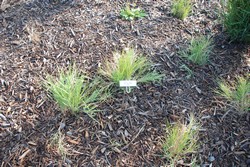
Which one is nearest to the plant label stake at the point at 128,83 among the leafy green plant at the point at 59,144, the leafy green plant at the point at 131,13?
the leafy green plant at the point at 59,144

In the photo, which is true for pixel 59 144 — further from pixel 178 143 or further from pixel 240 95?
pixel 240 95

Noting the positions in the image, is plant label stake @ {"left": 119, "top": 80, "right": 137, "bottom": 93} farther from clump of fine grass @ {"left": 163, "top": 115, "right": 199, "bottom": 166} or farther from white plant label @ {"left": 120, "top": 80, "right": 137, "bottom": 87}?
clump of fine grass @ {"left": 163, "top": 115, "right": 199, "bottom": 166}

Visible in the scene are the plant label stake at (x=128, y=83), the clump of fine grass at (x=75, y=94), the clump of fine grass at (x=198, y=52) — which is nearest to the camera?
the clump of fine grass at (x=75, y=94)

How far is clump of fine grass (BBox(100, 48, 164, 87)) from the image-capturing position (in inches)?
91.0

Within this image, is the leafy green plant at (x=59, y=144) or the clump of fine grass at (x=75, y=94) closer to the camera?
the leafy green plant at (x=59, y=144)

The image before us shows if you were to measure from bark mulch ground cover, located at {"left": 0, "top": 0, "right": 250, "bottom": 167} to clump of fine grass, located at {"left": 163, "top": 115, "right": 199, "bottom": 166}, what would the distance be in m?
0.07

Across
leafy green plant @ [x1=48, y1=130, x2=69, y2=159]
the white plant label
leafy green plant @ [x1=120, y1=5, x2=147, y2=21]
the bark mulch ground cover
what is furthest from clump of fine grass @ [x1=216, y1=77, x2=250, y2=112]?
Result: leafy green plant @ [x1=48, y1=130, x2=69, y2=159]

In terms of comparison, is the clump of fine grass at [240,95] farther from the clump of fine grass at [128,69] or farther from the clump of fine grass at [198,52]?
the clump of fine grass at [128,69]

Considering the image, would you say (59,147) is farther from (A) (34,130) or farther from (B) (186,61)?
(B) (186,61)

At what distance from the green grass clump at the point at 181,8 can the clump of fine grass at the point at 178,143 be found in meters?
1.34

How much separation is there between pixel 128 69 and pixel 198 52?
699mm

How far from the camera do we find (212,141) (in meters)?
2.19

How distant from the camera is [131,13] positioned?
299 cm

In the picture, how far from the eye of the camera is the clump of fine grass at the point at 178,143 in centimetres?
200
